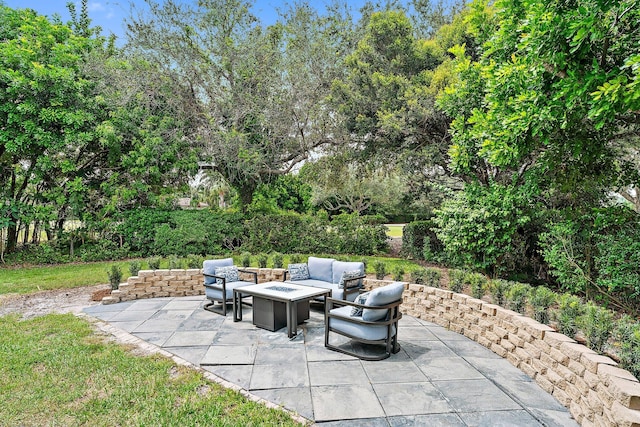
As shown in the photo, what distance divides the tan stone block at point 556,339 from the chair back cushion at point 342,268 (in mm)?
2849

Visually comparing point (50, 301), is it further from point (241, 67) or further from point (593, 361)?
point (593, 361)

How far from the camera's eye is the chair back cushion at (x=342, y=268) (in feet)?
19.2

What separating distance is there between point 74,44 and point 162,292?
8.09 metres

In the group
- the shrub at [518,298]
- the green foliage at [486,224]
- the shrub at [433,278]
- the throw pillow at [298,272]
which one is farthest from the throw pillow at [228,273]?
the shrub at [518,298]

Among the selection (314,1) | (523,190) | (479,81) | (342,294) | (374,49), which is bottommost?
(342,294)

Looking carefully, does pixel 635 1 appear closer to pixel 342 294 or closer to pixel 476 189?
pixel 476 189

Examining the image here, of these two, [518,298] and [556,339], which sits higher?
[518,298]

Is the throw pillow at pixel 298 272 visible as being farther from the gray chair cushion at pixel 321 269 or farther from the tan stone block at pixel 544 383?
the tan stone block at pixel 544 383

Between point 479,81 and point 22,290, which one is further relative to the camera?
point 22,290

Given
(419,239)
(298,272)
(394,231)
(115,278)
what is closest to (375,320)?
(298,272)

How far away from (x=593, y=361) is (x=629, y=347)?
1.06 feet

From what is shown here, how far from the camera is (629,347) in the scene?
9.29 feet

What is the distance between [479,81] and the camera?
20.3 ft

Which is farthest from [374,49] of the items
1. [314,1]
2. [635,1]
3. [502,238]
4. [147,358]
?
[147,358]
